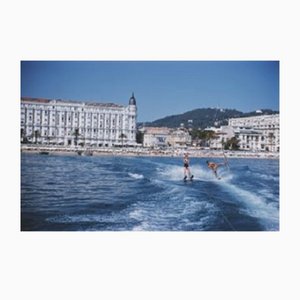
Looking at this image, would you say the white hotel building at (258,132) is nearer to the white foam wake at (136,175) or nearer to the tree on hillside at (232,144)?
the tree on hillside at (232,144)

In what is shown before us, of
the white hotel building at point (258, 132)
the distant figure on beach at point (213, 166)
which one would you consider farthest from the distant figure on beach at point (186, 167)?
the white hotel building at point (258, 132)

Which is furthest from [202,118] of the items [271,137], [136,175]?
[136,175]

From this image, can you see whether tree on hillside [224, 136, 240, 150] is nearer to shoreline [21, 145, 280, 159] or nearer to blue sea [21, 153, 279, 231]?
shoreline [21, 145, 280, 159]

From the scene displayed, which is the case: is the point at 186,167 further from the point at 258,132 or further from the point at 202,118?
the point at 258,132

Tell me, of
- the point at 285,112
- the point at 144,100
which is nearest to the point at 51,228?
the point at 144,100

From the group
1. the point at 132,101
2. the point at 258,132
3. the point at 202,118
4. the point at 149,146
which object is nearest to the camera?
the point at 132,101
